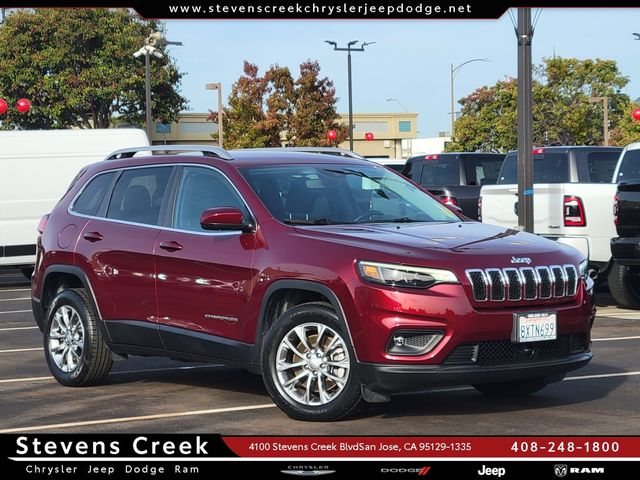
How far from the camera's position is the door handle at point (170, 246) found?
8805mm

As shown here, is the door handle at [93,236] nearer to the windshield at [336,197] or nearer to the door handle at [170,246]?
the door handle at [170,246]

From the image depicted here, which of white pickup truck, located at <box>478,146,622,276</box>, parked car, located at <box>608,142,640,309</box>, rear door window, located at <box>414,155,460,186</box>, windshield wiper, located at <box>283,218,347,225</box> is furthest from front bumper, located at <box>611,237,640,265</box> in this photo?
Answer: rear door window, located at <box>414,155,460,186</box>

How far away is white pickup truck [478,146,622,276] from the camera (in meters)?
15.2

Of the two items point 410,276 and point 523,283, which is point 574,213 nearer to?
point 523,283

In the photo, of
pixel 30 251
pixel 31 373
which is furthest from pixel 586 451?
pixel 30 251

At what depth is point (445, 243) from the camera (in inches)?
309

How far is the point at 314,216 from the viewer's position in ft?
28.0

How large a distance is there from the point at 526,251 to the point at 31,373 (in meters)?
4.60

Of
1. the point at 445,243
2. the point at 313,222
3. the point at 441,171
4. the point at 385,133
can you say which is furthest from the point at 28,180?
the point at 385,133

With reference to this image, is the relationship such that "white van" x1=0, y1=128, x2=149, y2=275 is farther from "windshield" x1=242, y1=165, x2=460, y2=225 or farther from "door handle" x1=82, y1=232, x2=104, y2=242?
"windshield" x1=242, y1=165, x2=460, y2=225

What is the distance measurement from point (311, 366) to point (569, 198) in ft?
28.4

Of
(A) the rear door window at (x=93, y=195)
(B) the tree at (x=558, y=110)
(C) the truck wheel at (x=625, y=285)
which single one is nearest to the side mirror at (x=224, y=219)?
(A) the rear door window at (x=93, y=195)

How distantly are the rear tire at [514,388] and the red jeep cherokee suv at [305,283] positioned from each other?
0.02 m

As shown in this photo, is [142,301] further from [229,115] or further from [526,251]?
[229,115]
